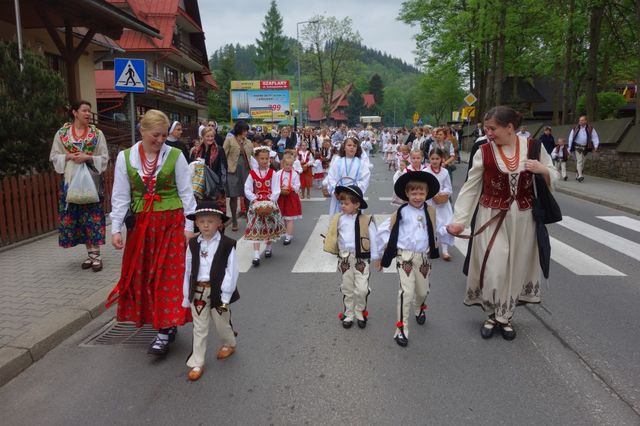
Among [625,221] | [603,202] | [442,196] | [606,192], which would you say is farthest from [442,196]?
[606,192]

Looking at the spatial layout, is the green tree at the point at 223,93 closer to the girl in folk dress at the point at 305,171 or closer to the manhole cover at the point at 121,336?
the girl in folk dress at the point at 305,171

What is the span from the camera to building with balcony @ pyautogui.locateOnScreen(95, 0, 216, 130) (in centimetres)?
2842

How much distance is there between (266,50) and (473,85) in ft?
159

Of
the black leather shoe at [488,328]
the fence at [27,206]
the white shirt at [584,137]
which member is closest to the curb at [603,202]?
the white shirt at [584,137]

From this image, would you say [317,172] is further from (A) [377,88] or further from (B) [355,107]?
(A) [377,88]

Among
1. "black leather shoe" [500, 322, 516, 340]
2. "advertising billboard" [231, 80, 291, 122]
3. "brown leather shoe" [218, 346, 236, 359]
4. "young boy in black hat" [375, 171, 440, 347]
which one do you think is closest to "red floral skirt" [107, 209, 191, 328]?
"brown leather shoe" [218, 346, 236, 359]

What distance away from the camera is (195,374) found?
3.67 meters

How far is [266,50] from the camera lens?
265 feet

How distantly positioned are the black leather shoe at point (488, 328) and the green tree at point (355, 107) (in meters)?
A: 98.1

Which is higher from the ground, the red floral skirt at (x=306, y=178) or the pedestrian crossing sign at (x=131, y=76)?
the pedestrian crossing sign at (x=131, y=76)

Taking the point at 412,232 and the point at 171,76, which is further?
the point at 171,76

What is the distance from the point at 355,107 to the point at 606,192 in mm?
91049

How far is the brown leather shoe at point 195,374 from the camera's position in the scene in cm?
367

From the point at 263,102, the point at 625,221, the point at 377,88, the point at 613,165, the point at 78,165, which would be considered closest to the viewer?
the point at 78,165
